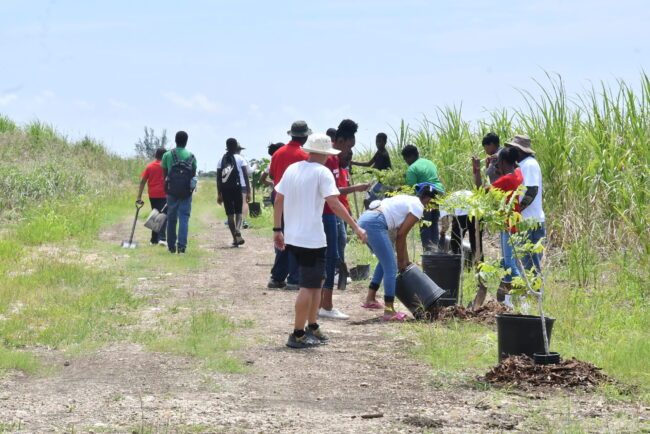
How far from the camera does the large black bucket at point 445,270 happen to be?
964 centimetres

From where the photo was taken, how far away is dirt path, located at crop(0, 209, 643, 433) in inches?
206

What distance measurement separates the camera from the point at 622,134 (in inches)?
500

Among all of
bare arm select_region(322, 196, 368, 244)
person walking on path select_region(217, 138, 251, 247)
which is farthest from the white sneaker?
person walking on path select_region(217, 138, 251, 247)

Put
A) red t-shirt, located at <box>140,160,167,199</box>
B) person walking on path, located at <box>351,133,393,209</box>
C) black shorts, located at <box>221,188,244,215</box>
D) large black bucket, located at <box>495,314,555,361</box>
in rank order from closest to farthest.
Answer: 1. large black bucket, located at <box>495,314,555,361</box>
2. person walking on path, located at <box>351,133,393,209</box>
3. red t-shirt, located at <box>140,160,167,199</box>
4. black shorts, located at <box>221,188,244,215</box>

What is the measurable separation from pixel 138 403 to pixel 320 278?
90.7 inches

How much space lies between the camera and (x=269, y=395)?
602cm

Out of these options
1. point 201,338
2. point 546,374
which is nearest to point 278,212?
point 201,338

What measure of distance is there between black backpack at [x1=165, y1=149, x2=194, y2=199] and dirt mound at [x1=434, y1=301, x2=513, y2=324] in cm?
616

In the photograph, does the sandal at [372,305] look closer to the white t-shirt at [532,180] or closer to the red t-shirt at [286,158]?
the red t-shirt at [286,158]

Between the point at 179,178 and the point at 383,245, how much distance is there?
5812 millimetres

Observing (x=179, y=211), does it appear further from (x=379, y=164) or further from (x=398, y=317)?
(x=398, y=317)

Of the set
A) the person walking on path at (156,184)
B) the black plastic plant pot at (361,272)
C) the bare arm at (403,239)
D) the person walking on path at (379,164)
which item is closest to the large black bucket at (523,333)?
the bare arm at (403,239)

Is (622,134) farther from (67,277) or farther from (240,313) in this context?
(67,277)

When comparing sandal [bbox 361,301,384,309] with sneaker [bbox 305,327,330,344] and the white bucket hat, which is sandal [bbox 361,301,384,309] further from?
the white bucket hat
